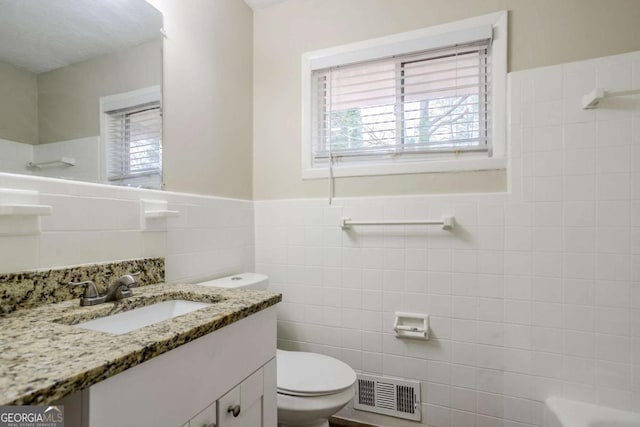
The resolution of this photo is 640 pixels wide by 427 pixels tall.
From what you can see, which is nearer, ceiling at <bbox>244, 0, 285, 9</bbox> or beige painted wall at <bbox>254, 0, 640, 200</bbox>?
beige painted wall at <bbox>254, 0, 640, 200</bbox>

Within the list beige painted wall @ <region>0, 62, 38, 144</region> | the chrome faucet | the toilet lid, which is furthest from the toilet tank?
beige painted wall @ <region>0, 62, 38, 144</region>

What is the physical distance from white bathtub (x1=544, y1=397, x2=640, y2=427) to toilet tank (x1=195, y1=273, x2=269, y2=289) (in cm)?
144

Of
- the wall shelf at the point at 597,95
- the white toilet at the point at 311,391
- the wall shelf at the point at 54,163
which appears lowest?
the white toilet at the point at 311,391

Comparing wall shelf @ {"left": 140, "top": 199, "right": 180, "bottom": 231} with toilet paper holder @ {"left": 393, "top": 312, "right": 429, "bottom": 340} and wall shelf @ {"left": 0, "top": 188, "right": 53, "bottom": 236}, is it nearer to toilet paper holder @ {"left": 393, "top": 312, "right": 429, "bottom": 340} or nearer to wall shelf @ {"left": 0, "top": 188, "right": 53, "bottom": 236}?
wall shelf @ {"left": 0, "top": 188, "right": 53, "bottom": 236}

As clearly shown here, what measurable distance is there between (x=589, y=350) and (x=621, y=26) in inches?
56.3

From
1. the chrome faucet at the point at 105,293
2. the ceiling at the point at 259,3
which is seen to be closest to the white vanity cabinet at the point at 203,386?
the chrome faucet at the point at 105,293

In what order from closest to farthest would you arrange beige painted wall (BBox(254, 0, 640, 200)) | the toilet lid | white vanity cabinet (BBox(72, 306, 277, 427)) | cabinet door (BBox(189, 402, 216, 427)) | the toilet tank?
1. white vanity cabinet (BBox(72, 306, 277, 427))
2. cabinet door (BBox(189, 402, 216, 427))
3. the toilet lid
4. beige painted wall (BBox(254, 0, 640, 200))
5. the toilet tank

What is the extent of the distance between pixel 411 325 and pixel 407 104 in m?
1.19

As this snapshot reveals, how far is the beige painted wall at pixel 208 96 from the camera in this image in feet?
4.88

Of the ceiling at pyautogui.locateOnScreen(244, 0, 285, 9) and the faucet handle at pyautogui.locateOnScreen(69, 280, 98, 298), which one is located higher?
the ceiling at pyautogui.locateOnScreen(244, 0, 285, 9)

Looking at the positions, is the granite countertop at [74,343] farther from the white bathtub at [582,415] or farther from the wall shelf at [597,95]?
the wall shelf at [597,95]

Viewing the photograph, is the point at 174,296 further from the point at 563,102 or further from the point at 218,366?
the point at 563,102

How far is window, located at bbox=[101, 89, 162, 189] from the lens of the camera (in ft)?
3.94

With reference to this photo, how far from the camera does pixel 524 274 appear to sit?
4.94ft
